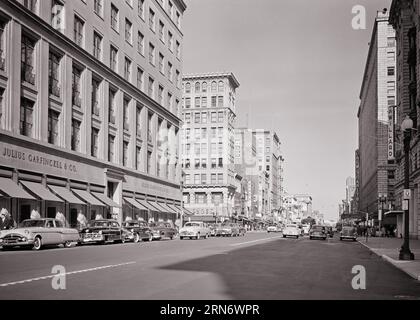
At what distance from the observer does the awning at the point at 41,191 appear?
122 ft

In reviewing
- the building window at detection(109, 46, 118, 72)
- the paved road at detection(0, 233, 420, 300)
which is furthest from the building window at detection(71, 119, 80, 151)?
the paved road at detection(0, 233, 420, 300)

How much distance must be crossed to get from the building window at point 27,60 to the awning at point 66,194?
8.21 meters

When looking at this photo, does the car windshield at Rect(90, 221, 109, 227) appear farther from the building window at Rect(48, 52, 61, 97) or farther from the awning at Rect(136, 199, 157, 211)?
the awning at Rect(136, 199, 157, 211)

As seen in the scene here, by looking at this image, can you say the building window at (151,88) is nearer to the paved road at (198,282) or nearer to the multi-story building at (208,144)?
the paved road at (198,282)

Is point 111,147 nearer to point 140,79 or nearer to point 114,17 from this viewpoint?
point 140,79

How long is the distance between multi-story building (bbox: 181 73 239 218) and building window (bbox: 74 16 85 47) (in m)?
73.5

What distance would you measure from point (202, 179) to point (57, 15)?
261 ft

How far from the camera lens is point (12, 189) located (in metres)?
34.3

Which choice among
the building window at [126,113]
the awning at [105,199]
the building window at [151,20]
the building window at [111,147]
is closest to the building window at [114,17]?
the building window at [126,113]

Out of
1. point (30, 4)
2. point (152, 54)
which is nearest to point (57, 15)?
point (30, 4)

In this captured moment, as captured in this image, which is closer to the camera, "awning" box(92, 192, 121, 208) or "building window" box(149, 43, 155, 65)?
"awning" box(92, 192, 121, 208)

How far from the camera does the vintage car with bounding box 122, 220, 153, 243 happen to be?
40.0 meters
